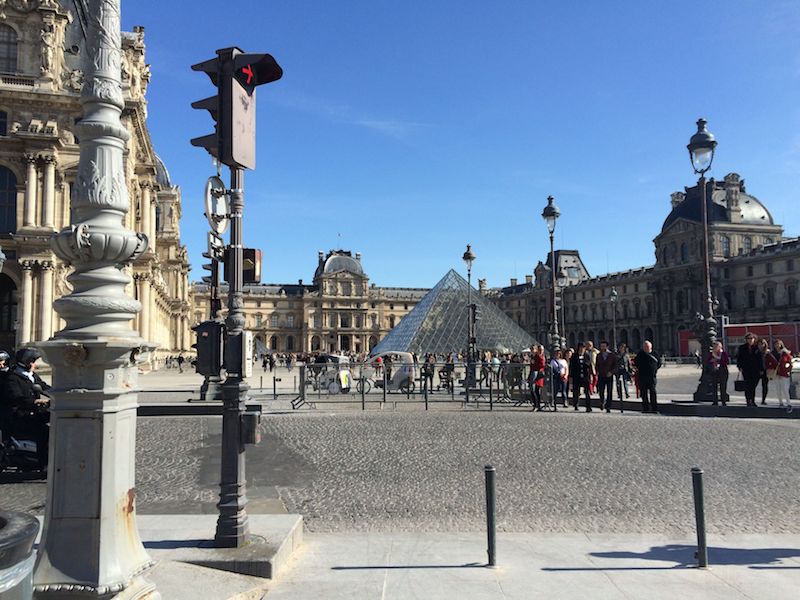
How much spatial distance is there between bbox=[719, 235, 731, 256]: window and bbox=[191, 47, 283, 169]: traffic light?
76.7 meters

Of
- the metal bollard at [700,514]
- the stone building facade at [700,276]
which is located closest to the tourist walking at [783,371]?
the metal bollard at [700,514]

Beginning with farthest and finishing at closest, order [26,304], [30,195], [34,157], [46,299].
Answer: [34,157] → [30,195] → [46,299] → [26,304]

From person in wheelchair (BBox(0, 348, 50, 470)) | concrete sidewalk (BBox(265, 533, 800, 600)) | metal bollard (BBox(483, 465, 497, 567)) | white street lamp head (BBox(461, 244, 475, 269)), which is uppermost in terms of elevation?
white street lamp head (BBox(461, 244, 475, 269))

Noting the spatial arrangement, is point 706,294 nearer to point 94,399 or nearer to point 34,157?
point 94,399

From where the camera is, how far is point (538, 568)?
3.81 metres

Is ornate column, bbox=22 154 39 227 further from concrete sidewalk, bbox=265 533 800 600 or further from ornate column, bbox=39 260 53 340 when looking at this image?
concrete sidewalk, bbox=265 533 800 600

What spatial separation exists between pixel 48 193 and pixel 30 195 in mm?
586

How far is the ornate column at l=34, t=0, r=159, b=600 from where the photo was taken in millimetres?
2816

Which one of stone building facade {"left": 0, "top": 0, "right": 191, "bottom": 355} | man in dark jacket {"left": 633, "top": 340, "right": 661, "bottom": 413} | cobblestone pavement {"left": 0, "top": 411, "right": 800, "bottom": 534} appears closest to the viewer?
cobblestone pavement {"left": 0, "top": 411, "right": 800, "bottom": 534}

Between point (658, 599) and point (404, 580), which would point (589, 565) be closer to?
point (658, 599)

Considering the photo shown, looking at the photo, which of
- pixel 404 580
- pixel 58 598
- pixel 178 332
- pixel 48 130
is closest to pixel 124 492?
pixel 58 598

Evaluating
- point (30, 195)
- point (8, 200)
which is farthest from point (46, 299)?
point (8, 200)

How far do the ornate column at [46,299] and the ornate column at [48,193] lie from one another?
1638 millimetres

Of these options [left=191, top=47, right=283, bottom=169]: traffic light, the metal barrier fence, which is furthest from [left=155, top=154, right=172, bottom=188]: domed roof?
[left=191, top=47, right=283, bottom=169]: traffic light
